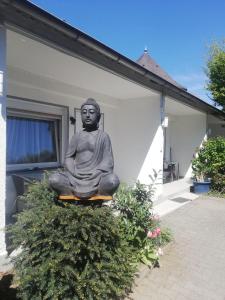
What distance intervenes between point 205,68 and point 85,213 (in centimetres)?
1133

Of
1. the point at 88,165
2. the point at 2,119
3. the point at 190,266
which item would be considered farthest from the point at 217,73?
the point at 2,119

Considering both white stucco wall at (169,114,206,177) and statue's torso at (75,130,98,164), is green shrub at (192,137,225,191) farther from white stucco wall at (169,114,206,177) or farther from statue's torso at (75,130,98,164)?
statue's torso at (75,130,98,164)

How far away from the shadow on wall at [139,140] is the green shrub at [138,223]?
11.7ft

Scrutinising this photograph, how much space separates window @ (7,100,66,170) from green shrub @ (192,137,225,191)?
5.26 m

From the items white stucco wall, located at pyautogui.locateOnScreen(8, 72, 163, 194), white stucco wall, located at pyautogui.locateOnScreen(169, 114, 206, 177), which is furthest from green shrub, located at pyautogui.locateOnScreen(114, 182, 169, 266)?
white stucco wall, located at pyautogui.locateOnScreen(169, 114, 206, 177)

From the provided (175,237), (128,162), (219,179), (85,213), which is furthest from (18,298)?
(219,179)

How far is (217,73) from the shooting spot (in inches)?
456

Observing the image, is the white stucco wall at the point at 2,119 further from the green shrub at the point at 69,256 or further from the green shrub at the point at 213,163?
the green shrub at the point at 213,163

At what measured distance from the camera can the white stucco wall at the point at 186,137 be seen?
1228 centimetres

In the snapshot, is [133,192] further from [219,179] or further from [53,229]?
[219,179]

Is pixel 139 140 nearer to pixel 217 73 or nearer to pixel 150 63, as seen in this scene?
pixel 217 73

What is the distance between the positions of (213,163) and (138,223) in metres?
6.75

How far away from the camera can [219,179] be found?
9812 millimetres

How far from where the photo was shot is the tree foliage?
448 inches
